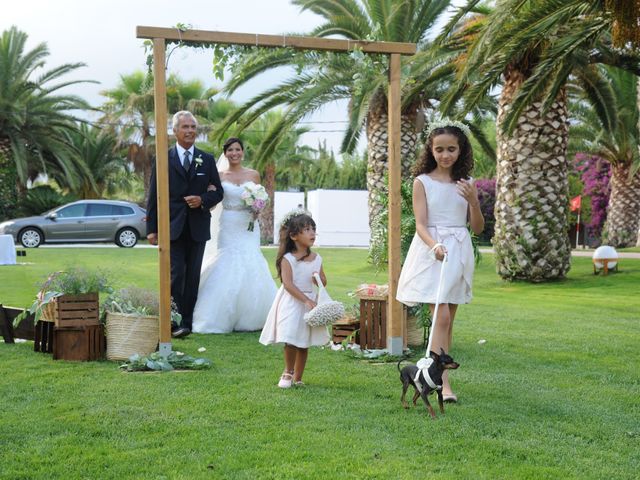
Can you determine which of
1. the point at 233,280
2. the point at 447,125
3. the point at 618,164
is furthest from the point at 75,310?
the point at 618,164

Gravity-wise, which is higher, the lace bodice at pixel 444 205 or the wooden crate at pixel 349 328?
the lace bodice at pixel 444 205

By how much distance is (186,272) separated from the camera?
8.84m

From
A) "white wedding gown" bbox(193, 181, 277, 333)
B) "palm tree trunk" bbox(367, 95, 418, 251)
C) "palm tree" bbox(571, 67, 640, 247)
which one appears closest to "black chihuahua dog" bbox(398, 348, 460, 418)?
"white wedding gown" bbox(193, 181, 277, 333)

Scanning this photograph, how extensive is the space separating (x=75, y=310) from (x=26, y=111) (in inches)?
992

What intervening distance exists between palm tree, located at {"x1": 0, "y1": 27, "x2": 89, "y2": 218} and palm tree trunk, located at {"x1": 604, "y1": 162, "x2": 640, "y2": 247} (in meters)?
19.6

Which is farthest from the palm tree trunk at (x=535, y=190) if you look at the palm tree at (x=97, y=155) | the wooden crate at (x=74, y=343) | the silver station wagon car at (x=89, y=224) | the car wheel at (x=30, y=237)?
the palm tree at (x=97, y=155)

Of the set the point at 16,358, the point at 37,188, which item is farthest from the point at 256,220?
the point at 37,188

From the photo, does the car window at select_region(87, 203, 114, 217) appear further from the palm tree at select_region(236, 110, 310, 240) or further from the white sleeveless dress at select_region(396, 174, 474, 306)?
the white sleeveless dress at select_region(396, 174, 474, 306)

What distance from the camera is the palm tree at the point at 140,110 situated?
1394 inches

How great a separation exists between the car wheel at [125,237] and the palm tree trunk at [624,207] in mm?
16474

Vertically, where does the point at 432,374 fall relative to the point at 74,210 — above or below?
below

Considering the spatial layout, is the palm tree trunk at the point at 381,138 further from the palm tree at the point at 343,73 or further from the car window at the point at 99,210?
the car window at the point at 99,210

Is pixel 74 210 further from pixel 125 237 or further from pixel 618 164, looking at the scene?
pixel 618 164

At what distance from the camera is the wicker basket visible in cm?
723
